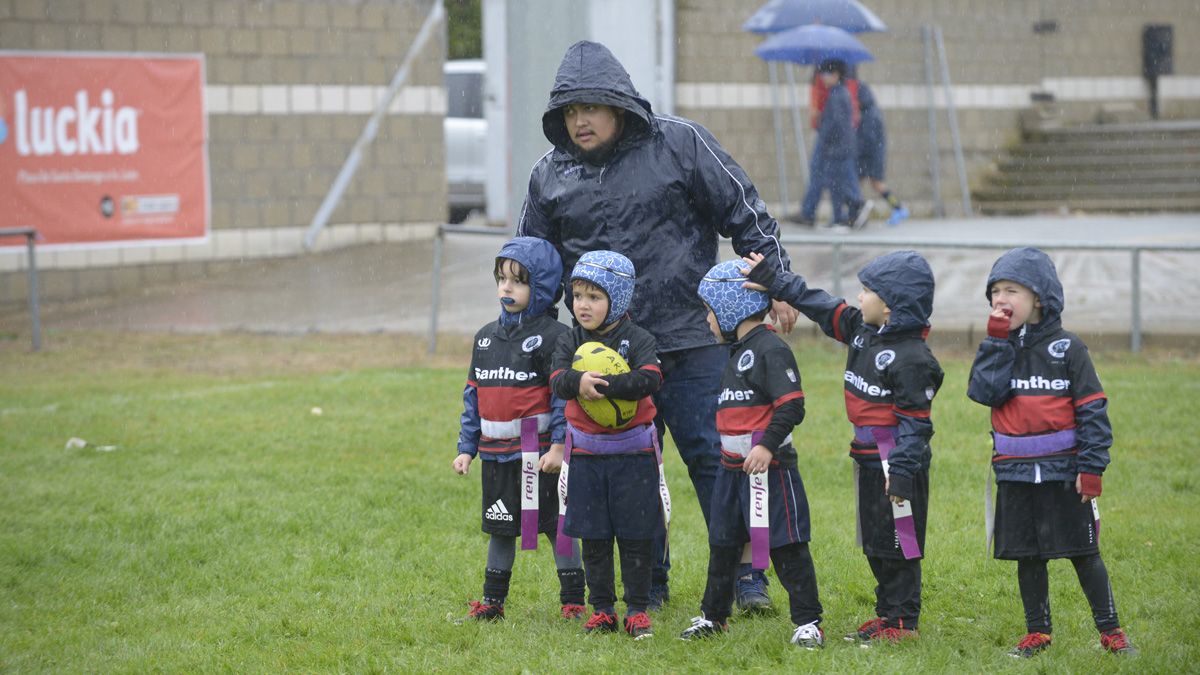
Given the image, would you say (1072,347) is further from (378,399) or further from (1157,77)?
(1157,77)

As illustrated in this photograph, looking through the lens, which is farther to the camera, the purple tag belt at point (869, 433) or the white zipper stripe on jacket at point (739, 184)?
the white zipper stripe on jacket at point (739, 184)

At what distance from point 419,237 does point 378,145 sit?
1370mm

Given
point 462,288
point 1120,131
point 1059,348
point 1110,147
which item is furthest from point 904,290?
point 1120,131

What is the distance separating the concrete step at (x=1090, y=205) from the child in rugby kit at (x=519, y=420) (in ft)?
56.7

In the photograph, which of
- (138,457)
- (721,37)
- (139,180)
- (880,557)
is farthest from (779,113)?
(880,557)

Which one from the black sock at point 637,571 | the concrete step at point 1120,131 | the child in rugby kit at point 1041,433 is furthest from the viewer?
the concrete step at point 1120,131

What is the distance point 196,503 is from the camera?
7.72 m

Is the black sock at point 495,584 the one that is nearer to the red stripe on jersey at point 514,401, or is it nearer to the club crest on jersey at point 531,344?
the red stripe on jersey at point 514,401

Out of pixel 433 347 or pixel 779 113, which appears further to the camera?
pixel 779 113

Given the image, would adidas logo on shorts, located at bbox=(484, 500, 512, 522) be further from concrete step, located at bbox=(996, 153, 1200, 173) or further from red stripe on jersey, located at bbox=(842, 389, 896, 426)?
concrete step, located at bbox=(996, 153, 1200, 173)

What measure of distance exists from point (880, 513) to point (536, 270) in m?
1.55

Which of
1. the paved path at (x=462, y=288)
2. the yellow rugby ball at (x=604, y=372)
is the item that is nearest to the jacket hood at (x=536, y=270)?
the yellow rugby ball at (x=604, y=372)

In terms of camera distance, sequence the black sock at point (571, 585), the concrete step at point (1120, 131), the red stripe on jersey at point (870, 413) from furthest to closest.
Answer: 1. the concrete step at point (1120, 131)
2. the black sock at point (571, 585)
3. the red stripe on jersey at point (870, 413)

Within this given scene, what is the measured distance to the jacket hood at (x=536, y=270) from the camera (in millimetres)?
5543
